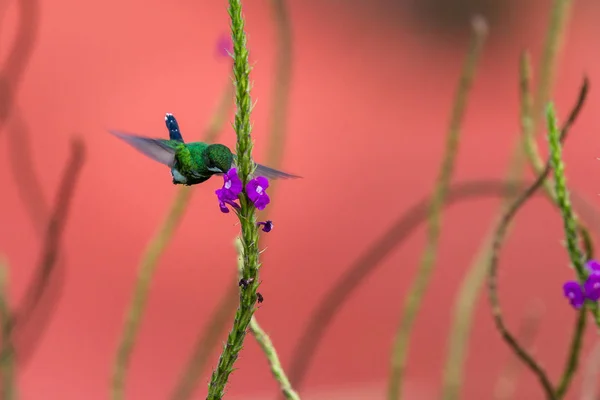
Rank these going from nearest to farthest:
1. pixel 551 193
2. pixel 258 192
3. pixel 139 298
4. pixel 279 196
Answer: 1. pixel 258 192
2. pixel 551 193
3. pixel 139 298
4. pixel 279 196

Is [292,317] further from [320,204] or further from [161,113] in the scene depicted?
[161,113]

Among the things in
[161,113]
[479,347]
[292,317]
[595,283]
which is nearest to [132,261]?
[292,317]

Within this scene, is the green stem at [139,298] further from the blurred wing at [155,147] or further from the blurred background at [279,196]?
the blurred background at [279,196]

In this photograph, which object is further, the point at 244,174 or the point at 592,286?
the point at 592,286

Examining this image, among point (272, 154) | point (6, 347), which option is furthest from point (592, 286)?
point (6, 347)

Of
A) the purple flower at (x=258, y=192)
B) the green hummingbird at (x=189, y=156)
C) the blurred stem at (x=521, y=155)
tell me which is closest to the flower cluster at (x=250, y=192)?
the purple flower at (x=258, y=192)

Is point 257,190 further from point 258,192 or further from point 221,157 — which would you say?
point 221,157
